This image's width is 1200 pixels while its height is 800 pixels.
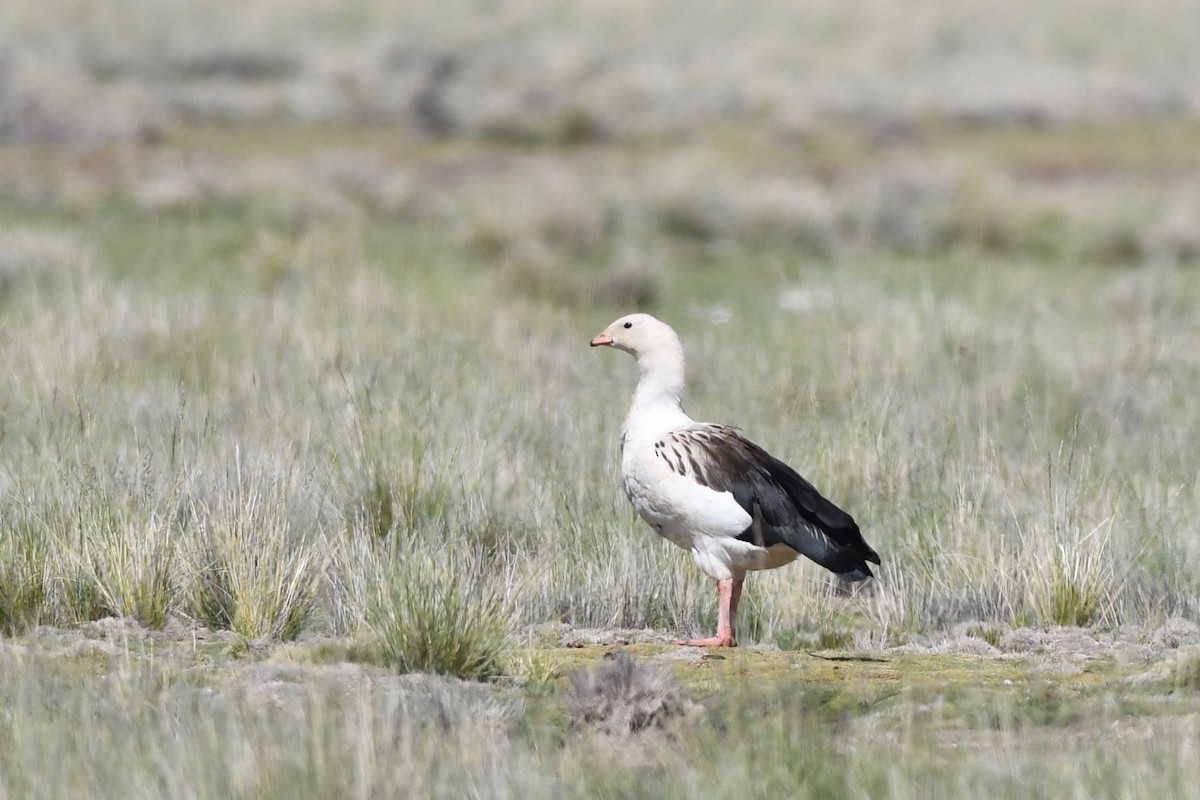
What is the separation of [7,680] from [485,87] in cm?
3441

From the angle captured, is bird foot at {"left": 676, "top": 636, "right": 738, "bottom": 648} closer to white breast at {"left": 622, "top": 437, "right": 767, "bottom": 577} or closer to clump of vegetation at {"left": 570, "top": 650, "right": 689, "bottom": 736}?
white breast at {"left": 622, "top": 437, "right": 767, "bottom": 577}

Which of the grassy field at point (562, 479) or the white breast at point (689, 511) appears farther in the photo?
the white breast at point (689, 511)

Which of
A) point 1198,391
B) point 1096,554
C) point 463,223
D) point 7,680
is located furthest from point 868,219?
point 7,680

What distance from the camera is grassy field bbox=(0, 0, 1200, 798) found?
15.6 ft

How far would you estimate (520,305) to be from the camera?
1568cm

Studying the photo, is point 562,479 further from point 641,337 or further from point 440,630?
point 440,630

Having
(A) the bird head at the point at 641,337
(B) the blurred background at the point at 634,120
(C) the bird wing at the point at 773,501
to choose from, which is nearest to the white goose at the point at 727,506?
(C) the bird wing at the point at 773,501

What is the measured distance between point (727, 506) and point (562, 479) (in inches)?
102

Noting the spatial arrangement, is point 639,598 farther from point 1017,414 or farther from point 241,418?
point 1017,414

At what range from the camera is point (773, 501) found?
6.14m

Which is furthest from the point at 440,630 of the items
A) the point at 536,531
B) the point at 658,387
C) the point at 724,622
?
the point at 536,531

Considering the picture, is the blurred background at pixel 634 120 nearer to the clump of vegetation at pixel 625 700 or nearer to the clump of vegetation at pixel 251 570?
the clump of vegetation at pixel 251 570

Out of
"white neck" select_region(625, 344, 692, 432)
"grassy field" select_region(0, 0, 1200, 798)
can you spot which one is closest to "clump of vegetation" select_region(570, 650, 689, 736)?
"grassy field" select_region(0, 0, 1200, 798)

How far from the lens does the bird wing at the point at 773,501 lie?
6.12 metres
